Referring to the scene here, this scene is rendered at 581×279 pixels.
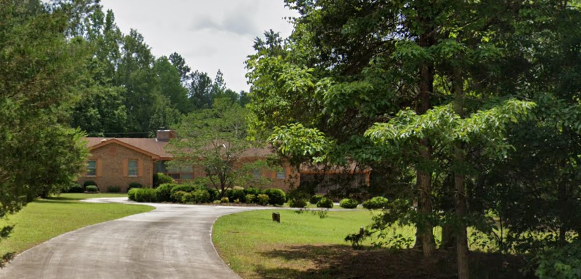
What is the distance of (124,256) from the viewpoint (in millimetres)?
12578

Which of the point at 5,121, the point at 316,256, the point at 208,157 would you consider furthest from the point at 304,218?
the point at 5,121

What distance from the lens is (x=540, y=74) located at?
379 inches

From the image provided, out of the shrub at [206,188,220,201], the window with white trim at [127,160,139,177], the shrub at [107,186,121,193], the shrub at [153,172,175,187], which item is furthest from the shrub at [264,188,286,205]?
the shrub at [107,186,121,193]

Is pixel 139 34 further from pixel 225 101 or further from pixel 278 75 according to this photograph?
pixel 278 75

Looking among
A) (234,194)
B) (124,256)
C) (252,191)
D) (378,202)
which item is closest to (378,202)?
(378,202)

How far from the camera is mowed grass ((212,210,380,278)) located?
13.0m

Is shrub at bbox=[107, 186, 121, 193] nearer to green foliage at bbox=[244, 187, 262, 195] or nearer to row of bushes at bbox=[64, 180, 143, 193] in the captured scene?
row of bushes at bbox=[64, 180, 143, 193]

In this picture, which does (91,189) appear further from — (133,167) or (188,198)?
(188,198)

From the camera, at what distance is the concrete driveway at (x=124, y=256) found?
35.3ft

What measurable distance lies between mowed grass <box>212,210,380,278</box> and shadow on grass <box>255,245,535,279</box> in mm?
112

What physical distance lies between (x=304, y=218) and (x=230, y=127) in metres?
10.9

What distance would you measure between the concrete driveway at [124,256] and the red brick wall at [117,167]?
28158mm

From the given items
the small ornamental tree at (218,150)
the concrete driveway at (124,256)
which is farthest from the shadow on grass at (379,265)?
the small ornamental tree at (218,150)

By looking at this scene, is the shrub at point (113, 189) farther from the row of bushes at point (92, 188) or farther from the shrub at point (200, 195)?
the shrub at point (200, 195)
